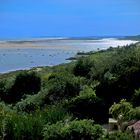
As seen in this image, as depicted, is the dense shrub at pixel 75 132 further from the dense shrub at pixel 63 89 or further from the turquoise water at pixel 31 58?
the turquoise water at pixel 31 58

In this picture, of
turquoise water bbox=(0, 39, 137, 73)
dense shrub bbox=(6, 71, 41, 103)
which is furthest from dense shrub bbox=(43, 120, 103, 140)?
turquoise water bbox=(0, 39, 137, 73)

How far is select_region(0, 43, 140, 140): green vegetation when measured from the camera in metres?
11.6

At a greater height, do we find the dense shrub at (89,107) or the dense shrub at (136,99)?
the dense shrub at (136,99)

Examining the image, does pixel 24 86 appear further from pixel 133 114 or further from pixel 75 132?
pixel 75 132

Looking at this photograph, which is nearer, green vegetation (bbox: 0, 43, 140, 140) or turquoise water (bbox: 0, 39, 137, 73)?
green vegetation (bbox: 0, 43, 140, 140)

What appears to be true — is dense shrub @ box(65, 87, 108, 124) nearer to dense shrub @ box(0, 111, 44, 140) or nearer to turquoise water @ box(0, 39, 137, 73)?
dense shrub @ box(0, 111, 44, 140)

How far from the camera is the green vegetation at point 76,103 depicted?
11570mm

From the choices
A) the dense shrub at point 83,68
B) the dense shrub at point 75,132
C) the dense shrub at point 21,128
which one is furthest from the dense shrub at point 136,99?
the dense shrub at point 83,68

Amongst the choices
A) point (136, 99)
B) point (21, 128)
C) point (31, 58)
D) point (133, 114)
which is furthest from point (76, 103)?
point (31, 58)

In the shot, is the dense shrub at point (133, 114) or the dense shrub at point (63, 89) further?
the dense shrub at point (63, 89)

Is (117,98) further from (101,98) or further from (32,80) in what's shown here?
(32,80)

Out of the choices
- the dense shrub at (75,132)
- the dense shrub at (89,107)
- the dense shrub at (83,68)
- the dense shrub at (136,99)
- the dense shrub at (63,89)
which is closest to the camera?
the dense shrub at (75,132)

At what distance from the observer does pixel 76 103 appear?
19.5 meters

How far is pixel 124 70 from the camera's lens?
21.7m
